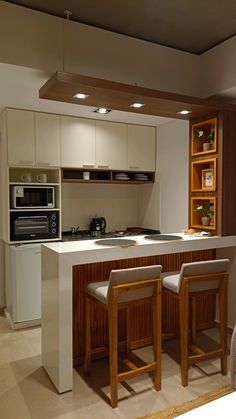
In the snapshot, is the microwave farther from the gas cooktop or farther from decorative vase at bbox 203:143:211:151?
decorative vase at bbox 203:143:211:151

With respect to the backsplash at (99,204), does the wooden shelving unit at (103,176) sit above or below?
above

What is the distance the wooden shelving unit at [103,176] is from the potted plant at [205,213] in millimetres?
1209

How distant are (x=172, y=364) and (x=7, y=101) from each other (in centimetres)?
294

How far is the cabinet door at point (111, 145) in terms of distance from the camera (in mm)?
3963

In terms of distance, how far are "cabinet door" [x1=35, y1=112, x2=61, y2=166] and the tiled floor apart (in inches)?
80.9

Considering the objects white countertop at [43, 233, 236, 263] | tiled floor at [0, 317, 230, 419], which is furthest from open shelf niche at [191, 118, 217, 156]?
tiled floor at [0, 317, 230, 419]

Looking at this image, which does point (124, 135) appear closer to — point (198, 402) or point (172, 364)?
point (172, 364)

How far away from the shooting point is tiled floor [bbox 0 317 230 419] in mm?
2053

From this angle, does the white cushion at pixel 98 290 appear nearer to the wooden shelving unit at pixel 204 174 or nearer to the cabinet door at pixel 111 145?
the wooden shelving unit at pixel 204 174

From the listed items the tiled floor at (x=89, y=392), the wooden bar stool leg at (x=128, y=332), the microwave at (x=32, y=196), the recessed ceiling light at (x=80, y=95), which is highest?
the recessed ceiling light at (x=80, y=95)

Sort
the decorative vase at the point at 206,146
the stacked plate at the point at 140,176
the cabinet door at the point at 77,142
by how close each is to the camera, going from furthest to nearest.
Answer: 1. the stacked plate at the point at 140,176
2. the cabinet door at the point at 77,142
3. the decorative vase at the point at 206,146

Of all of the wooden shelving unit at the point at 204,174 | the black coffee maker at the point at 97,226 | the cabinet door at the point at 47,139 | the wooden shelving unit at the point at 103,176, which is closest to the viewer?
the wooden shelving unit at the point at 204,174

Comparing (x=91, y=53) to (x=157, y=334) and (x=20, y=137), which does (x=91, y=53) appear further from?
(x=157, y=334)

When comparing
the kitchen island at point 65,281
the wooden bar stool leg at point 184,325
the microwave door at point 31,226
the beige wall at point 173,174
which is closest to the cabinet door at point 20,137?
the microwave door at point 31,226
